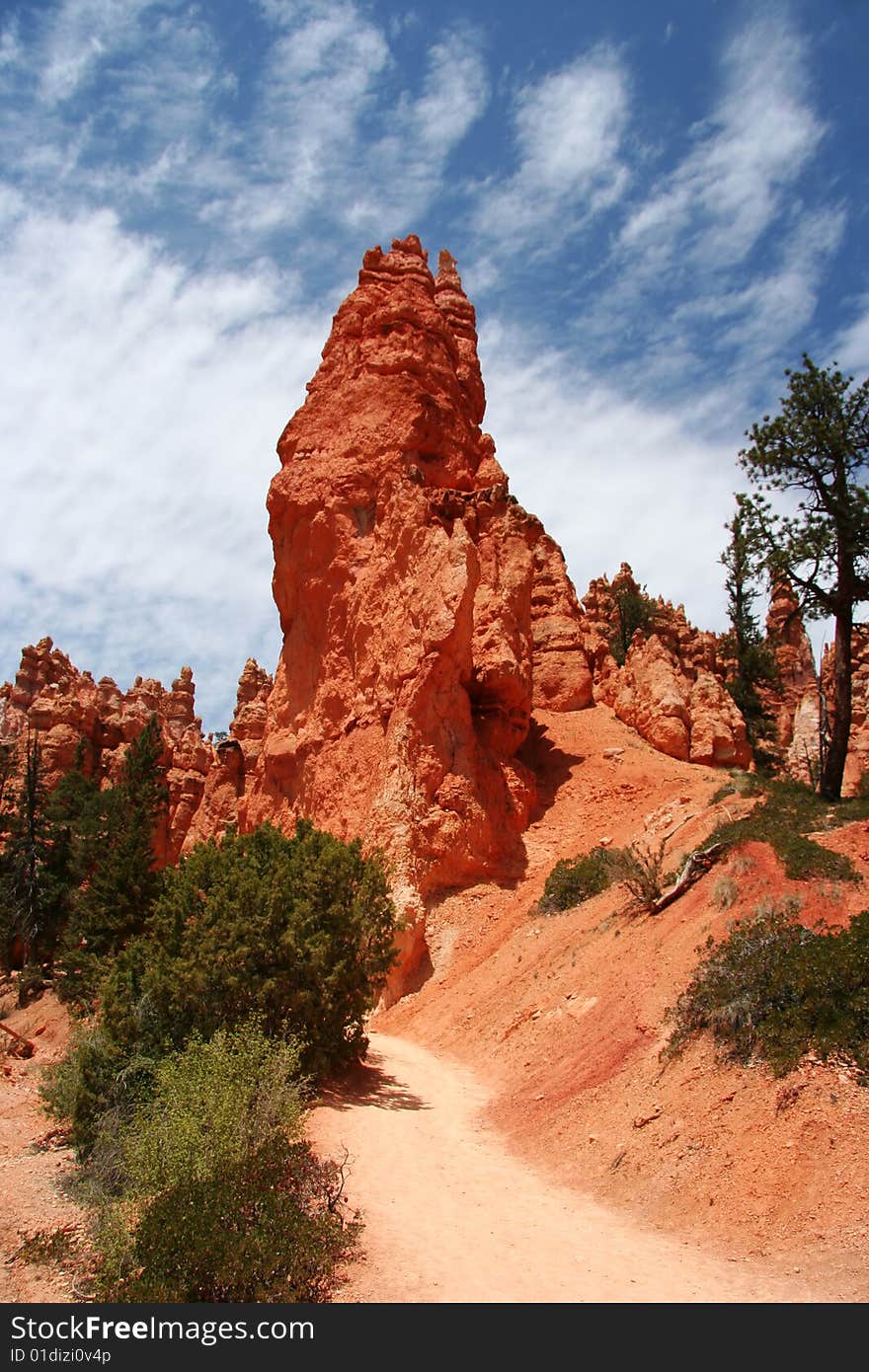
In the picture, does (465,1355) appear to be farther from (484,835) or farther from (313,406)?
(313,406)

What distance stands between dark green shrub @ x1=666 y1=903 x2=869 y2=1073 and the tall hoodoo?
10.1 meters

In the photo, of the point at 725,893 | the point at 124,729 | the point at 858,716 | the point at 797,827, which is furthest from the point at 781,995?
the point at 124,729

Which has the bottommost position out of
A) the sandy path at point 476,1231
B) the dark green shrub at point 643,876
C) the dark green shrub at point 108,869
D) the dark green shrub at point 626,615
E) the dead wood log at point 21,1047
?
the sandy path at point 476,1231

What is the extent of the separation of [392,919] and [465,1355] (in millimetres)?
10560

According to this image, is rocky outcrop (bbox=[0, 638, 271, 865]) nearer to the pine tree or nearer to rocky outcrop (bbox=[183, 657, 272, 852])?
rocky outcrop (bbox=[183, 657, 272, 852])

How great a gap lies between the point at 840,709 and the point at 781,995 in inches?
396

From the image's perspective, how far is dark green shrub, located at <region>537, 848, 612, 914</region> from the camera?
766 inches

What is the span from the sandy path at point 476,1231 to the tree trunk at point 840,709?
9700mm

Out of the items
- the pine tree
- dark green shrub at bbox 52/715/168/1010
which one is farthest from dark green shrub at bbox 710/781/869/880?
the pine tree

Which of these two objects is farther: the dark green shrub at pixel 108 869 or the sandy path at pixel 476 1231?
the dark green shrub at pixel 108 869

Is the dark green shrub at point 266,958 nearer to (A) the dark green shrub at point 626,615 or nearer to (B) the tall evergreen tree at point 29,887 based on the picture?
(B) the tall evergreen tree at point 29,887

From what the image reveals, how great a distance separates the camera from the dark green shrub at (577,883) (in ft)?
63.9

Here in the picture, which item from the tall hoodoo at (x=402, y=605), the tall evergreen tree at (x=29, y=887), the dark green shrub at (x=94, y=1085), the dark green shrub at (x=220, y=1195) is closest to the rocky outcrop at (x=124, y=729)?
the tall evergreen tree at (x=29, y=887)

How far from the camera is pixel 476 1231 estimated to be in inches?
338
